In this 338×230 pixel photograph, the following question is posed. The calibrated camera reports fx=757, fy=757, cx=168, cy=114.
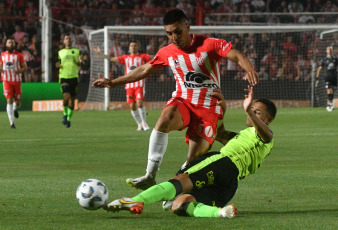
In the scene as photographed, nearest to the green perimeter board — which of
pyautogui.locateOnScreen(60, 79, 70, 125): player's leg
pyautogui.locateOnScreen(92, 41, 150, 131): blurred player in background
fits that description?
pyautogui.locateOnScreen(60, 79, 70, 125): player's leg

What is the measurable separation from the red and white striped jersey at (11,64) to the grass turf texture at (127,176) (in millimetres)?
1804

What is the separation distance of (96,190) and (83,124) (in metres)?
15.1

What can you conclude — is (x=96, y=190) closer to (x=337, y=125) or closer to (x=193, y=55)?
(x=193, y=55)

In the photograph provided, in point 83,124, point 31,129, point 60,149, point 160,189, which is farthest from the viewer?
point 83,124

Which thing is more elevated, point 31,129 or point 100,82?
point 100,82

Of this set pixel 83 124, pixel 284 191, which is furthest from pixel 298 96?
pixel 284 191

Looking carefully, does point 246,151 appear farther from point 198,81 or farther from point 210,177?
point 198,81

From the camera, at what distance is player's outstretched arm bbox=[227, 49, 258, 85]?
6.93 m

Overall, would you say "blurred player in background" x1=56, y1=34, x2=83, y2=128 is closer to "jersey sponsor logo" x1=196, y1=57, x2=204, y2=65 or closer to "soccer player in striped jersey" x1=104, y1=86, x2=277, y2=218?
"jersey sponsor logo" x1=196, y1=57, x2=204, y2=65

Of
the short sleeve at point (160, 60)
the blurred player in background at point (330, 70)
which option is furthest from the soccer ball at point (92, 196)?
the blurred player in background at point (330, 70)

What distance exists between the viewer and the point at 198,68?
780 centimetres

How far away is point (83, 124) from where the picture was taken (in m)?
21.3

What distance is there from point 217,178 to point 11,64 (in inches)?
631

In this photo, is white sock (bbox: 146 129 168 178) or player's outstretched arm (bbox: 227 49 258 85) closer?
player's outstretched arm (bbox: 227 49 258 85)
